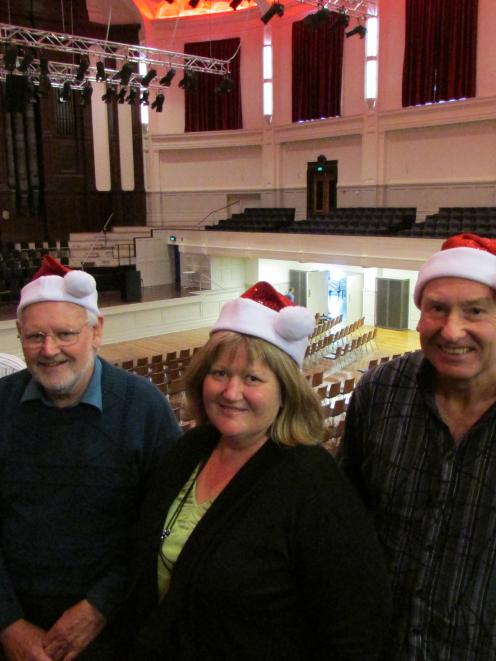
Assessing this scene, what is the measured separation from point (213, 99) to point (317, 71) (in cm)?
350

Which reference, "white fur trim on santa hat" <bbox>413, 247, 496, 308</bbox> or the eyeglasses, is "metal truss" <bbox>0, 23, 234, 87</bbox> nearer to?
the eyeglasses

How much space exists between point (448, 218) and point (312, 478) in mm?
12588

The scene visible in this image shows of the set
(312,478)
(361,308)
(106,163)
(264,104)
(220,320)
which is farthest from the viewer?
(106,163)

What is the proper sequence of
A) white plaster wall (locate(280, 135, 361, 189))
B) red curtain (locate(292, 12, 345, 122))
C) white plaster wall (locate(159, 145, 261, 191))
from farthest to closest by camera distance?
white plaster wall (locate(159, 145, 261, 191)), white plaster wall (locate(280, 135, 361, 189)), red curtain (locate(292, 12, 345, 122))

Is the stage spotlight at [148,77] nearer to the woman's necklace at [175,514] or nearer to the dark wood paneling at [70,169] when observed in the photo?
the dark wood paneling at [70,169]

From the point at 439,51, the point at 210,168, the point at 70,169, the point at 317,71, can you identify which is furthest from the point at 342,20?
the point at 70,169

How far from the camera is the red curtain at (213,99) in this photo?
17672 millimetres

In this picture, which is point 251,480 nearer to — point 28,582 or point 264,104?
point 28,582

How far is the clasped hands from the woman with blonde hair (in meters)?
0.32

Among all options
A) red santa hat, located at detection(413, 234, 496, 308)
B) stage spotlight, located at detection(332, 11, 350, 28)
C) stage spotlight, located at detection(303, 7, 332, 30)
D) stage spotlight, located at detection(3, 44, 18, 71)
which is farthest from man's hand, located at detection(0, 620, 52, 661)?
stage spotlight, located at detection(332, 11, 350, 28)

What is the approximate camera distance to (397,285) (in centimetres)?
1414

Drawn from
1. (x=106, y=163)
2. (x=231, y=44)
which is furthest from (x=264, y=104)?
(x=106, y=163)

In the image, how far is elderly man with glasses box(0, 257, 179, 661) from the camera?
1969mm

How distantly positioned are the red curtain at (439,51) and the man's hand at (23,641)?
1444 cm
